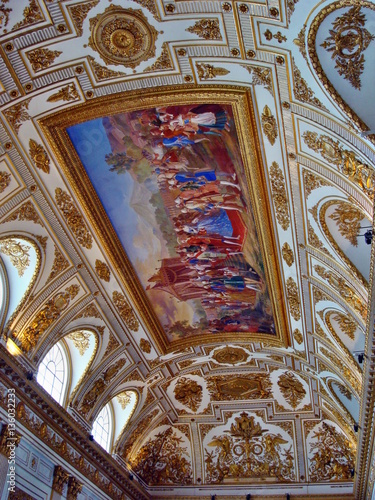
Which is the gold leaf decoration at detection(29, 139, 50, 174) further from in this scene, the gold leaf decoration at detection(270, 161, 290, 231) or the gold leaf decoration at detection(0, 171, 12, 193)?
the gold leaf decoration at detection(270, 161, 290, 231)

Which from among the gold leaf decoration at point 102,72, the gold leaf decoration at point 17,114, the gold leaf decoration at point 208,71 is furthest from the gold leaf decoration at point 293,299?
the gold leaf decoration at point 17,114

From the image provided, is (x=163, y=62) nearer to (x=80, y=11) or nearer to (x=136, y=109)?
(x=136, y=109)

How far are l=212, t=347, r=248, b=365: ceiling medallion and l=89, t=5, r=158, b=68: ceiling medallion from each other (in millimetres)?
12798

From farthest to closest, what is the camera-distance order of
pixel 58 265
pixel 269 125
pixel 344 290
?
pixel 58 265 < pixel 344 290 < pixel 269 125

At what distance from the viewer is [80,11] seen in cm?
968

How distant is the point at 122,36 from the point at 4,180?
4358 mm

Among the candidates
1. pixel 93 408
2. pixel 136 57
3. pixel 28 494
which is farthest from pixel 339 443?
pixel 136 57

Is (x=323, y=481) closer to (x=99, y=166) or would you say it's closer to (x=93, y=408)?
(x=93, y=408)

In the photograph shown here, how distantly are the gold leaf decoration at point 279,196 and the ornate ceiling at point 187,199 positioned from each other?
0.05 m

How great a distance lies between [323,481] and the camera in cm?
2234

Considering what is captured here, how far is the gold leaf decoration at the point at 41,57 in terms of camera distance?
1028 cm

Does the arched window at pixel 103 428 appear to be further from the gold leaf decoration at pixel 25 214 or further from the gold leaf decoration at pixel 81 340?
the gold leaf decoration at pixel 25 214

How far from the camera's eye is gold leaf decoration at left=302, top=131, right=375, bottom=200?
927 centimetres

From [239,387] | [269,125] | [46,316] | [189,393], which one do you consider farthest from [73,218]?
[239,387]
